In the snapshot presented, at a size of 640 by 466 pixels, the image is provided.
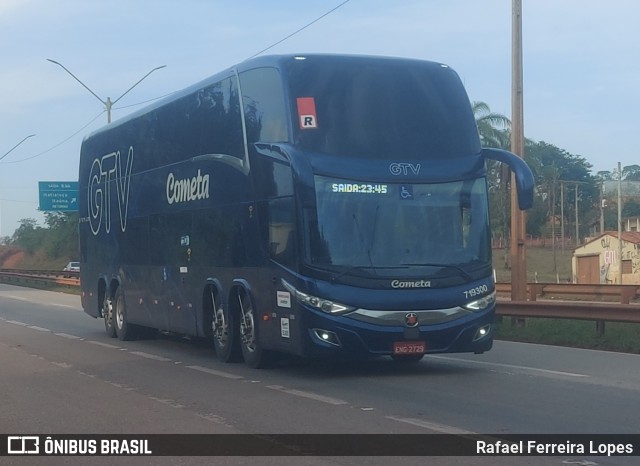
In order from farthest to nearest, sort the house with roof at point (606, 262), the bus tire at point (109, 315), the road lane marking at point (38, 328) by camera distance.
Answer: the house with roof at point (606, 262) < the road lane marking at point (38, 328) < the bus tire at point (109, 315)

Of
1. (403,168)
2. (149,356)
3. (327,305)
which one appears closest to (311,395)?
(327,305)

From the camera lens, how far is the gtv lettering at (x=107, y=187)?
66.6ft

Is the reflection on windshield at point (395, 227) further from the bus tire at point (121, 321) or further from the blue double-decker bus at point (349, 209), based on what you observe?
the bus tire at point (121, 321)

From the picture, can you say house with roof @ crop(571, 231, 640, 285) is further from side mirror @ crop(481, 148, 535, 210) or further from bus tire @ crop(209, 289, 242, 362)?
side mirror @ crop(481, 148, 535, 210)

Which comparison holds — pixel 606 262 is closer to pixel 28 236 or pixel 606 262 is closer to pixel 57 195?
pixel 57 195

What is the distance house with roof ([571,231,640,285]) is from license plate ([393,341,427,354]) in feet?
117

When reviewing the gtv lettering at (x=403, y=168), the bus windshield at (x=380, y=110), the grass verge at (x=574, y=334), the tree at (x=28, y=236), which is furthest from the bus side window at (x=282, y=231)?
the tree at (x=28, y=236)

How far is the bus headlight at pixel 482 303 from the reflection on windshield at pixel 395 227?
1.43ft

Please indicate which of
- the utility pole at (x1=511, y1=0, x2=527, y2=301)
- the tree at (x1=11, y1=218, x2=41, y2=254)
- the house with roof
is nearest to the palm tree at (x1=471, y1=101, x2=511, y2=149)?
the house with roof

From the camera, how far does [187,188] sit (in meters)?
16.8

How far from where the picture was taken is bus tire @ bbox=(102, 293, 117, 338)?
21781 mm
